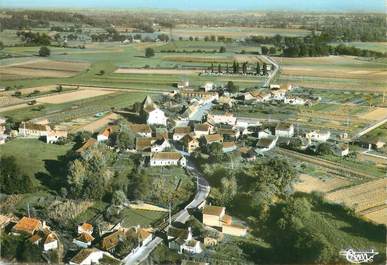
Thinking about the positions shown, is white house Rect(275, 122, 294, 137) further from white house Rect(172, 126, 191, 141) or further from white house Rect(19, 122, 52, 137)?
white house Rect(19, 122, 52, 137)

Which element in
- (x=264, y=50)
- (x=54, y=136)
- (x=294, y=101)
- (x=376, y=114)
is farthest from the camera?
(x=264, y=50)

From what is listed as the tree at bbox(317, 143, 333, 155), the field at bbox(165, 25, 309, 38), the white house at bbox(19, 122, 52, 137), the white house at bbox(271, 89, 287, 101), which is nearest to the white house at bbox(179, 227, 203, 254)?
the tree at bbox(317, 143, 333, 155)

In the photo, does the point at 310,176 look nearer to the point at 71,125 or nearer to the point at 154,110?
the point at 154,110

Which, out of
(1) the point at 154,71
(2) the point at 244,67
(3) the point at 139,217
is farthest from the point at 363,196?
(2) the point at 244,67

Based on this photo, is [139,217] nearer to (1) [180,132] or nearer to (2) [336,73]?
(1) [180,132]

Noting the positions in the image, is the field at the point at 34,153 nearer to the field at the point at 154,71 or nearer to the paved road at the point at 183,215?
the paved road at the point at 183,215

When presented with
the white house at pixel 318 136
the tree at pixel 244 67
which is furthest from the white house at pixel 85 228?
the tree at pixel 244 67
